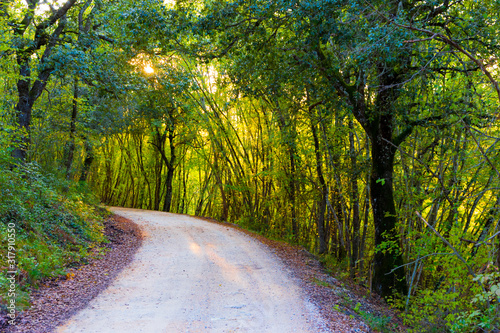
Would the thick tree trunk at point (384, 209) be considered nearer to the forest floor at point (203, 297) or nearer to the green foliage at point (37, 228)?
the forest floor at point (203, 297)

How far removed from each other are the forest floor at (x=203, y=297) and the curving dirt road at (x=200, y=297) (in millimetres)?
13

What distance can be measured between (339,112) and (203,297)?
4.81 metres

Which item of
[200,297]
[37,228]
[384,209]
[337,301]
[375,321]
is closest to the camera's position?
[375,321]

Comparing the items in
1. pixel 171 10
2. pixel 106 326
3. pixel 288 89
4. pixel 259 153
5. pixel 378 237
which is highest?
pixel 171 10

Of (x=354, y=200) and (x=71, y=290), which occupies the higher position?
(x=354, y=200)

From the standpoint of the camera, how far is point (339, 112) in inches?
292

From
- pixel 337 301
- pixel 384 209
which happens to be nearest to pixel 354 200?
pixel 384 209

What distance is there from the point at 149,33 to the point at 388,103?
5034 mm

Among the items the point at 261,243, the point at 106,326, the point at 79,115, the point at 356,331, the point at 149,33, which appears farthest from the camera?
the point at 79,115

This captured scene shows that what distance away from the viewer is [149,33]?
680cm

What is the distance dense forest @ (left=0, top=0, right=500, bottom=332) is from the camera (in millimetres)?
4855

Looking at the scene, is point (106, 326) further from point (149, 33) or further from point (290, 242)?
point (290, 242)

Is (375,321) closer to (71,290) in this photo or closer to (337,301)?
(337,301)

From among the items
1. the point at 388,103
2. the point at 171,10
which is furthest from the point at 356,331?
the point at 171,10
